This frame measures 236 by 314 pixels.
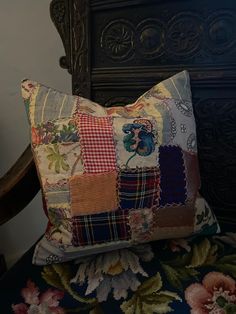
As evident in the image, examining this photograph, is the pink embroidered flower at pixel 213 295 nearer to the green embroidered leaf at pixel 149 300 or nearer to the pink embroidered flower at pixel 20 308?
the green embroidered leaf at pixel 149 300

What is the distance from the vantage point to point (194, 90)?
30.5 inches

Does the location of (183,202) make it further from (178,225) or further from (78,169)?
(78,169)

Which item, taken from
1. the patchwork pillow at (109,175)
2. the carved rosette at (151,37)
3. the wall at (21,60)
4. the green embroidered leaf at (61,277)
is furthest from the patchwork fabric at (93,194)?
the wall at (21,60)

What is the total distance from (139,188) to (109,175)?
62mm

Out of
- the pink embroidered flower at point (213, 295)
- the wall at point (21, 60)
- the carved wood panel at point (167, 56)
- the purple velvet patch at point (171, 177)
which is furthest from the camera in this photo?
the wall at point (21, 60)

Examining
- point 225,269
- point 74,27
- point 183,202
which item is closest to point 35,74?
point 74,27

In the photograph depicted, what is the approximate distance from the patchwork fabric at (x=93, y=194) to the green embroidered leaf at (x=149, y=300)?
0.15 meters

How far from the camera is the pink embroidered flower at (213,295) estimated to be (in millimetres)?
529

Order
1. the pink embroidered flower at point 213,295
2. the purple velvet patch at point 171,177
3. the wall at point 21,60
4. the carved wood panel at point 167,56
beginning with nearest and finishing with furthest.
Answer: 1. the pink embroidered flower at point 213,295
2. the purple velvet patch at point 171,177
3. the carved wood panel at point 167,56
4. the wall at point 21,60

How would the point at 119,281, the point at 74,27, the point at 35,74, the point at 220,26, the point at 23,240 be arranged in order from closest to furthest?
the point at 119,281 → the point at 220,26 → the point at 74,27 → the point at 35,74 → the point at 23,240

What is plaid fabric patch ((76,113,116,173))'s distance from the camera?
61 centimetres

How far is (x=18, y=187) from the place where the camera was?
736mm

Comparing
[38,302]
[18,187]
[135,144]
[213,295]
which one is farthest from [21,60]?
[213,295]

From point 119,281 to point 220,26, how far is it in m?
0.56
